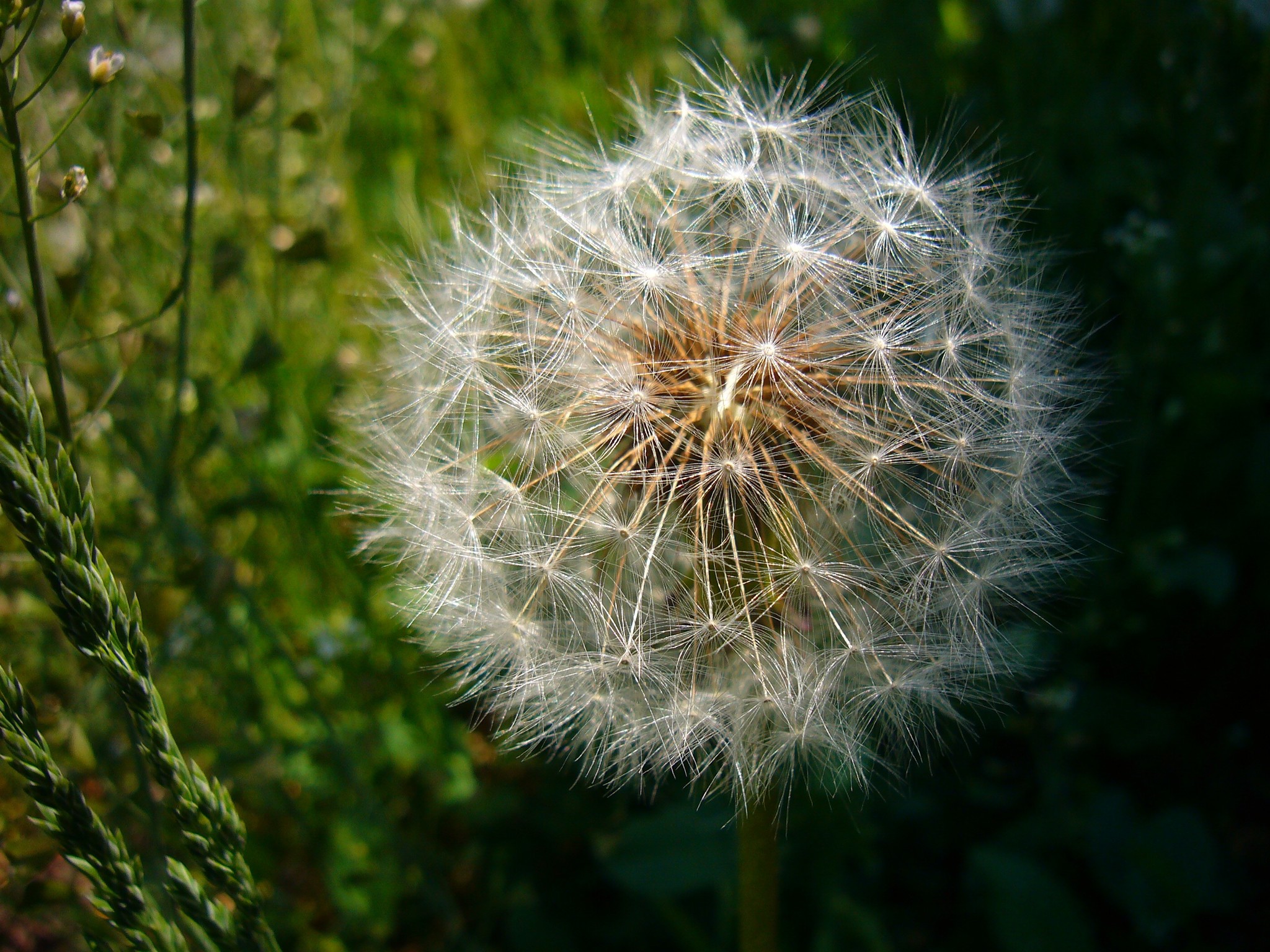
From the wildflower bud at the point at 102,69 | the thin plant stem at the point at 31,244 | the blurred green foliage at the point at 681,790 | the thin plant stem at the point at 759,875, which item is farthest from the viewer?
the blurred green foliage at the point at 681,790

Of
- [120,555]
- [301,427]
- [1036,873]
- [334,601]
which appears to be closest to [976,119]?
[1036,873]

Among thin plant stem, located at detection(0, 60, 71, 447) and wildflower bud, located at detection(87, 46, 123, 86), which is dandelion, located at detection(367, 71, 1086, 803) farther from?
wildflower bud, located at detection(87, 46, 123, 86)

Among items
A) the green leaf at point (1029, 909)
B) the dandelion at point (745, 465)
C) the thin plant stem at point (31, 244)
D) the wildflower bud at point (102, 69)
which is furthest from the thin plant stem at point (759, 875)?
the wildflower bud at point (102, 69)

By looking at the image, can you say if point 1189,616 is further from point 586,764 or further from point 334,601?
point 334,601

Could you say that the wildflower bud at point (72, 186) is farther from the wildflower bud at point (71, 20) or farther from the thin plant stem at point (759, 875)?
the thin plant stem at point (759, 875)

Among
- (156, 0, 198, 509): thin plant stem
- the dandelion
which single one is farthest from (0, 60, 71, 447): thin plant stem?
the dandelion

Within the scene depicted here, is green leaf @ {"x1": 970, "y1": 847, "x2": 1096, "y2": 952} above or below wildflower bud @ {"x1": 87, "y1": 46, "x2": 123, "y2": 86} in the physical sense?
below
